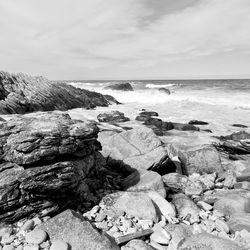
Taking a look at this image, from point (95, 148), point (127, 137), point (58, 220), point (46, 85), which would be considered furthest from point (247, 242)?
point (46, 85)

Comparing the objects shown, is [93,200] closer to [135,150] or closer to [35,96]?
[135,150]

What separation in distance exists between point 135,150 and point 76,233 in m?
4.42

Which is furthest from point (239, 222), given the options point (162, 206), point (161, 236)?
point (161, 236)

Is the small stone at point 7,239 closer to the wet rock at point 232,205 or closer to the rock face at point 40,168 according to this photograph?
the rock face at point 40,168

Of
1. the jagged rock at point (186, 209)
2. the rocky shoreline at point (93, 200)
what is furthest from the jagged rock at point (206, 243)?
the jagged rock at point (186, 209)

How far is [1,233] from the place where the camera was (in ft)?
16.5

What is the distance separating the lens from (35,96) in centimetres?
2611

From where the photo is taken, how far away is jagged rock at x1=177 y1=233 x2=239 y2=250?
447cm

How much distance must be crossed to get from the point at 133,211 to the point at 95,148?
97.9 inches

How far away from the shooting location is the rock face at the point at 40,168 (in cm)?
548

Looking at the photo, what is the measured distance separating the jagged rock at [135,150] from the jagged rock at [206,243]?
3.70 metres

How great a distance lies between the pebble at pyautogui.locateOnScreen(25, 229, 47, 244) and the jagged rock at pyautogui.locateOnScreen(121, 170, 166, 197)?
2923mm

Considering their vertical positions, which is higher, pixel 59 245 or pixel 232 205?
pixel 59 245

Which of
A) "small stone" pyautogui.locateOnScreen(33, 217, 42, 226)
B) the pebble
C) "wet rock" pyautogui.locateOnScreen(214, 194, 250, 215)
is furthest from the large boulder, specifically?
the pebble
